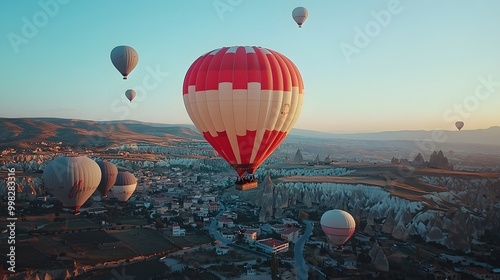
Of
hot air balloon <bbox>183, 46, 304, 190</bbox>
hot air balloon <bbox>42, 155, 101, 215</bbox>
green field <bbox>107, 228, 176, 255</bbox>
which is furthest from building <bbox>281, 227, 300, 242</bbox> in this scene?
hot air balloon <bbox>183, 46, 304, 190</bbox>

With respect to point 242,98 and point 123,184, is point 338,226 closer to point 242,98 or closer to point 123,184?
point 242,98

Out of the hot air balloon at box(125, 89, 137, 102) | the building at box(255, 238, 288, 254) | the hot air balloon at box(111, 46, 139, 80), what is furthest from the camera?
the hot air balloon at box(125, 89, 137, 102)

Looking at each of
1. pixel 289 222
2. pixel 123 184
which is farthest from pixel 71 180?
pixel 289 222

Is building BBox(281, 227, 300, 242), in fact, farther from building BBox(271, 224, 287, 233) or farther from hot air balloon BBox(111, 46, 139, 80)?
hot air balloon BBox(111, 46, 139, 80)

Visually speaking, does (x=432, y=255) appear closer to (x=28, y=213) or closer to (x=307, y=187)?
(x=307, y=187)

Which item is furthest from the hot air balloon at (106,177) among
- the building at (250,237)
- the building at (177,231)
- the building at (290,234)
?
the building at (290,234)

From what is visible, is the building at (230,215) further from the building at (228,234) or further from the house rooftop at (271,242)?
the house rooftop at (271,242)
